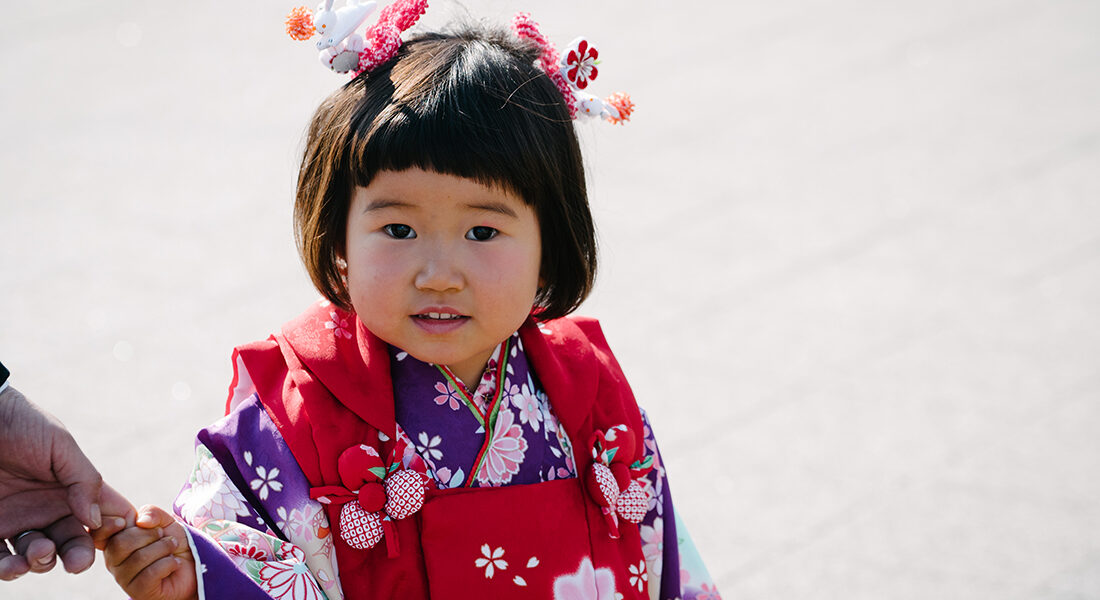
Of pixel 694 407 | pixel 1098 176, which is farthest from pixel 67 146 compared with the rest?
pixel 1098 176

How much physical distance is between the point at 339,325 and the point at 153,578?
45cm

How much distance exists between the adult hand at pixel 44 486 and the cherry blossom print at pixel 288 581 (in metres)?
0.18

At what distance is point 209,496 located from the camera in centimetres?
139

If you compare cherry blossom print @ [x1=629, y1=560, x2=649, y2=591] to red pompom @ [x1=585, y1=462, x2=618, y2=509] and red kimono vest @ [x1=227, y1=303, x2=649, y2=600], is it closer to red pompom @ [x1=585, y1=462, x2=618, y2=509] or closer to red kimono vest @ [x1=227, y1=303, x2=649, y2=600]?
red kimono vest @ [x1=227, y1=303, x2=649, y2=600]

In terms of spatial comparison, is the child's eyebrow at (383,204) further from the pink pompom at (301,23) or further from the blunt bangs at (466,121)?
the pink pompom at (301,23)

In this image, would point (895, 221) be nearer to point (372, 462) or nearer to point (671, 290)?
point (671, 290)

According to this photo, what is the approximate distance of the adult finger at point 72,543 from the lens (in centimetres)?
124

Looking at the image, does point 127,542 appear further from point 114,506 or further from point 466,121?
point 466,121

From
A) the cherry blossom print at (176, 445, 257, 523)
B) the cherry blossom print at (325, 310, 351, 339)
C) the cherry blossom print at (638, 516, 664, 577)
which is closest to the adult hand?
the cherry blossom print at (176, 445, 257, 523)

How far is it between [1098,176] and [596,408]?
11.9 ft

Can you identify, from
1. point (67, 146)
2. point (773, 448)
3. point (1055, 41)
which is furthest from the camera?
point (1055, 41)

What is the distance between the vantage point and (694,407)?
10.6 ft

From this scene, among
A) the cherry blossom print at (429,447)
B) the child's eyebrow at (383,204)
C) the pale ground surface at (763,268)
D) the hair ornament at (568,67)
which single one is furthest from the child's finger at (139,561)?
the pale ground surface at (763,268)

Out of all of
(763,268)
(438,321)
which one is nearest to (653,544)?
(438,321)
